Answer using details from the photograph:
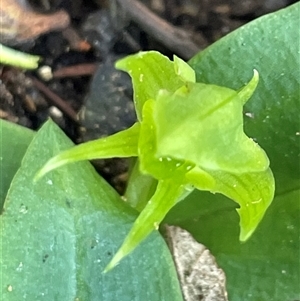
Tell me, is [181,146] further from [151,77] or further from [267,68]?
[267,68]

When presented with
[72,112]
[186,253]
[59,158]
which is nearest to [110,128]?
[72,112]

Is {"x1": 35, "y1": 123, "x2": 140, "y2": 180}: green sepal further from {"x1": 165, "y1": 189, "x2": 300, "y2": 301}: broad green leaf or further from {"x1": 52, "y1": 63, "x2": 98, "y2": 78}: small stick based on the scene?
{"x1": 52, "y1": 63, "x2": 98, "y2": 78}: small stick

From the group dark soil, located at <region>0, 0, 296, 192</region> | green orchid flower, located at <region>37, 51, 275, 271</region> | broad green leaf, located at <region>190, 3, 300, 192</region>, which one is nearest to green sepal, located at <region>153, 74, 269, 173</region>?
green orchid flower, located at <region>37, 51, 275, 271</region>

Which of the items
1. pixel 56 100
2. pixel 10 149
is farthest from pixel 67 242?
pixel 56 100

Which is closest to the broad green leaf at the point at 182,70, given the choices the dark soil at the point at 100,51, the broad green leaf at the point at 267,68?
the broad green leaf at the point at 267,68

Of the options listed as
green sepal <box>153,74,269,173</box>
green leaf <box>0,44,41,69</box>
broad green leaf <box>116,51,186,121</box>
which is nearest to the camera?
green sepal <box>153,74,269,173</box>

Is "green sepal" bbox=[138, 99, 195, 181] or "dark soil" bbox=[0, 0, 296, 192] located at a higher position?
"green sepal" bbox=[138, 99, 195, 181]
